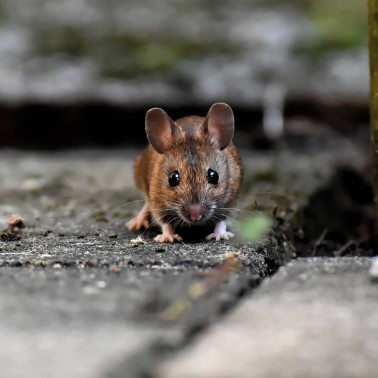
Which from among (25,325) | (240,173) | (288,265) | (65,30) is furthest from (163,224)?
(65,30)

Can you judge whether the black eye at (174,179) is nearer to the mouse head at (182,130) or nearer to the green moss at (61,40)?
the mouse head at (182,130)

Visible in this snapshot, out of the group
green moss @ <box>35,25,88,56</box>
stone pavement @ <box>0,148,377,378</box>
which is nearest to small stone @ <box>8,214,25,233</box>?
stone pavement @ <box>0,148,377,378</box>

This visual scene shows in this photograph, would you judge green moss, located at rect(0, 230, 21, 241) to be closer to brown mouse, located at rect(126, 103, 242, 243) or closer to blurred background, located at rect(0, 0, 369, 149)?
brown mouse, located at rect(126, 103, 242, 243)

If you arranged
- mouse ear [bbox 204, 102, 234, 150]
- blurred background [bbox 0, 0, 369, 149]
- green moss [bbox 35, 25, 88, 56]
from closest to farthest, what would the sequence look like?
mouse ear [bbox 204, 102, 234, 150], blurred background [bbox 0, 0, 369, 149], green moss [bbox 35, 25, 88, 56]

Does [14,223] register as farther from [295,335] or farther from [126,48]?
[126,48]

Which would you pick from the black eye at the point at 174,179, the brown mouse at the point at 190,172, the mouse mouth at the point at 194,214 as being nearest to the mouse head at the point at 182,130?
the brown mouse at the point at 190,172

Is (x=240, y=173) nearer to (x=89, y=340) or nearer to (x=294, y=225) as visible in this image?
(x=294, y=225)
